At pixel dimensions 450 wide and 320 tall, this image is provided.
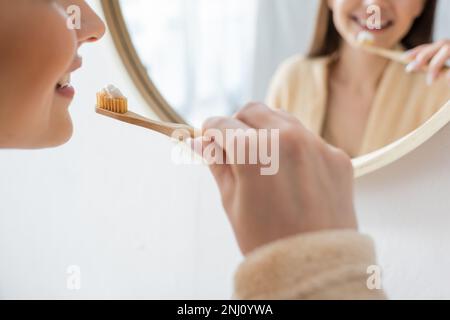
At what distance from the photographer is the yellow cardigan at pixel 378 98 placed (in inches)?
21.9

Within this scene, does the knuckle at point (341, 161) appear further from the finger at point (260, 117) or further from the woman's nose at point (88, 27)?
the woman's nose at point (88, 27)

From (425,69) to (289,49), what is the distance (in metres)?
0.29

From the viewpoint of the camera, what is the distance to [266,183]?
0.39 m

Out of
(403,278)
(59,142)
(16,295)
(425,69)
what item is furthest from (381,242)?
(16,295)

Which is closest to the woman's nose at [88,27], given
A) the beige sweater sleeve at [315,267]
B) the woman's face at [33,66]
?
the woman's face at [33,66]

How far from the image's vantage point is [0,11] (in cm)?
41

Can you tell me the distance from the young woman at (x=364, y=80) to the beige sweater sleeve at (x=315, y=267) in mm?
214

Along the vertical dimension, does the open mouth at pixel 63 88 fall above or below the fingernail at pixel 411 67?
below

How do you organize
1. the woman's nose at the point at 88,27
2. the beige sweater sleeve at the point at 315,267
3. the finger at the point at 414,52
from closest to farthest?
the beige sweater sleeve at the point at 315,267
the woman's nose at the point at 88,27
the finger at the point at 414,52

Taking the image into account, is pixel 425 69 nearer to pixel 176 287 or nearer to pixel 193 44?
pixel 176 287

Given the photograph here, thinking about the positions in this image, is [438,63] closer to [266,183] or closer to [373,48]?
[373,48]

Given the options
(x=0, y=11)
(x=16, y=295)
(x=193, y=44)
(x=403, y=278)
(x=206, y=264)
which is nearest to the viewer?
(x=0, y=11)

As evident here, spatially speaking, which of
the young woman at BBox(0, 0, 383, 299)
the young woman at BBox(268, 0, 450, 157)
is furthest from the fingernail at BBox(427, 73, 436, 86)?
the young woman at BBox(0, 0, 383, 299)

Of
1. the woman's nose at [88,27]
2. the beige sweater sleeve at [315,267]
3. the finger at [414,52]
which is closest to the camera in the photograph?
the beige sweater sleeve at [315,267]
